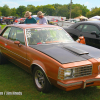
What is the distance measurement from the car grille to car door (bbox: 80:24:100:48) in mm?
3333

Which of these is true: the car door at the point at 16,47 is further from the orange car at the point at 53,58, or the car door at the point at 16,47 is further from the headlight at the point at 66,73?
the headlight at the point at 66,73

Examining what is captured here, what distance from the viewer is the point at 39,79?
3574 mm

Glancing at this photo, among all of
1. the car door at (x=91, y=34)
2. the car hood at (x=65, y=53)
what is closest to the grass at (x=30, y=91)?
the car hood at (x=65, y=53)

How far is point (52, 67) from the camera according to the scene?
3.07 meters

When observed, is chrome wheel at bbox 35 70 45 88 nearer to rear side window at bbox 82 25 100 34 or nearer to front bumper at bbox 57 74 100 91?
front bumper at bbox 57 74 100 91

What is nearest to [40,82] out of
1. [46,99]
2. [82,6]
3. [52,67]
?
[46,99]

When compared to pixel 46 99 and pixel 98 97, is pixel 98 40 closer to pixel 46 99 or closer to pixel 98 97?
pixel 98 97

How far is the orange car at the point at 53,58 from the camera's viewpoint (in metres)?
2.98

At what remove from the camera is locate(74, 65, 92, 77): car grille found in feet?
Result: 9.95

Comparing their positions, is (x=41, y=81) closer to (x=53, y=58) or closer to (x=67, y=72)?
(x=53, y=58)

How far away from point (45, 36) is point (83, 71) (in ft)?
5.63

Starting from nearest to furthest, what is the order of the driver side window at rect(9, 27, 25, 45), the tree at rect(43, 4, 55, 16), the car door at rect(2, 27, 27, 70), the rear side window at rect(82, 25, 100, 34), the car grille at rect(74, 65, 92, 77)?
1. the car grille at rect(74, 65, 92, 77)
2. the car door at rect(2, 27, 27, 70)
3. the driver side window at rect(9, 27, 25, 45)
4. the rear side window at rect(82, 25, 100, 34)
5. the tree at rect(43, 4, 55, 16)

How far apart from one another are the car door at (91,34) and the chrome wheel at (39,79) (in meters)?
3.51

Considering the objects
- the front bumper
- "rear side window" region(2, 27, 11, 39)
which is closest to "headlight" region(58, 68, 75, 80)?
the front bumper
